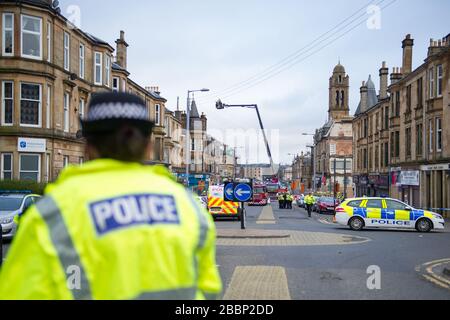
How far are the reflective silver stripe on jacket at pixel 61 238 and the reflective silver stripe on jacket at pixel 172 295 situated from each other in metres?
0.24

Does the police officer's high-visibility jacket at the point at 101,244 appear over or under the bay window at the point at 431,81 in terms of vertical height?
Result: under

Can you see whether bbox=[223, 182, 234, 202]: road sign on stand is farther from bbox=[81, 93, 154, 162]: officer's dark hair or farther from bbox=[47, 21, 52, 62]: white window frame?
bbox=[81, 93, 154, 162]: officer's dark hair

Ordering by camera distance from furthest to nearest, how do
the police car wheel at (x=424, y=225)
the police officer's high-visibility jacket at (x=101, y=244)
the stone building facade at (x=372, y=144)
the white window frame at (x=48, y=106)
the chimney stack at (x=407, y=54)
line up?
the stone building facade at (x=372, y=144) < the chimney stack at (x=407, y=54) < the white window frame at (x=48, y=106) < the police car wheel at (x=424, y=225) < the police officer's high-visibility jacket at (x=101, y=244)

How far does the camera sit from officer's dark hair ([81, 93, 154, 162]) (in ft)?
7.86

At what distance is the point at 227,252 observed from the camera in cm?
1323

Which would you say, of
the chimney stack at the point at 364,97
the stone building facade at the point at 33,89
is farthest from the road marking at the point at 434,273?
the chimney stack at the point at 364,97

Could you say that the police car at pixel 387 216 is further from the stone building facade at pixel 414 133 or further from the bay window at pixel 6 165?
the bay window at pixel 6 165

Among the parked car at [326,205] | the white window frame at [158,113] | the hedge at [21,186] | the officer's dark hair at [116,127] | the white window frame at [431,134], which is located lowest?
the parked car at [326,205]

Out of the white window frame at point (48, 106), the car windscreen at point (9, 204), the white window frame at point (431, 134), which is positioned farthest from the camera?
the white window frame at point (431, 134)

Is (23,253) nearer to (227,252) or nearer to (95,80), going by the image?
(227,252)

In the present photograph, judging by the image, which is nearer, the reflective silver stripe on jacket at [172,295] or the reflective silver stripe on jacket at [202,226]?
the reflective silver stripe on jacket at [172,295]

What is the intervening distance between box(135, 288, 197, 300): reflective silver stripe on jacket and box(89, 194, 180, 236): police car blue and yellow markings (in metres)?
0.29

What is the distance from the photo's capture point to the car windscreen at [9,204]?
53.1 feet

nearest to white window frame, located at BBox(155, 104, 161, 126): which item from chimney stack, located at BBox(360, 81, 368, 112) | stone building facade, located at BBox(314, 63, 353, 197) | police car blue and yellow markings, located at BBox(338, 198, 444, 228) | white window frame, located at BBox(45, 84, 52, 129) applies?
white window frame, located at BBox(45, 84, 52, 129)
